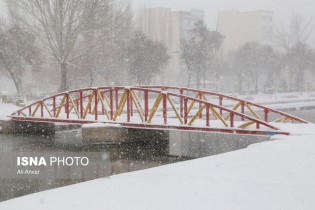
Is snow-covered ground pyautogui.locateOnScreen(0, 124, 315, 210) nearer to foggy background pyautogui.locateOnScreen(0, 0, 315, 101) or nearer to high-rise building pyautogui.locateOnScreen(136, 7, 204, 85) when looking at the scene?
foggy background pyautogui.locateOnScreen(0, 0, 315, 101)

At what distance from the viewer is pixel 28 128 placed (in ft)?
66.6

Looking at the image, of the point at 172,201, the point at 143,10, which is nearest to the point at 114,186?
the point at 172,201

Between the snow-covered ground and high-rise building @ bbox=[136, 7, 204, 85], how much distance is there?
37.0 metres

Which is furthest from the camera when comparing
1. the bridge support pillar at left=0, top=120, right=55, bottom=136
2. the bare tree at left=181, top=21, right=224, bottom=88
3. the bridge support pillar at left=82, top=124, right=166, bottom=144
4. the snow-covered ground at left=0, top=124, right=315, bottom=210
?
the bare tree at left=181, top=21, right=224, bottom=88

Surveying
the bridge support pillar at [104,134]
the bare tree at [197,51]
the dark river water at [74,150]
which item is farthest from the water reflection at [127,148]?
the bare tree at [197,51]

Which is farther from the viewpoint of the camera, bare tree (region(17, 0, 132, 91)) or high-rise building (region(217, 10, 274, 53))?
high-rise building (region(217, 10, 274, 53))

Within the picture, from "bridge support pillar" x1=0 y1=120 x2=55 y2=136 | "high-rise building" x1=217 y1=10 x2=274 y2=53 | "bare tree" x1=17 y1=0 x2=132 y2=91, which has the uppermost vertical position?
"high-rise building" x1=217 y1=10 x2=274 y2=53

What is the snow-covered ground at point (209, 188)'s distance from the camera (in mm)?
6625

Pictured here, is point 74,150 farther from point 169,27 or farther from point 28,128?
point 169,27

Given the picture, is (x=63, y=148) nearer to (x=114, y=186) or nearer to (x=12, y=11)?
(x=114, y=186)

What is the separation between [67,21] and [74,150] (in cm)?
1565

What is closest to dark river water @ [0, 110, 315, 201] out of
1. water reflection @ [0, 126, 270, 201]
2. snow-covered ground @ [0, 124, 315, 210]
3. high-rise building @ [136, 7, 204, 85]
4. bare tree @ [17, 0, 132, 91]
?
water reflection @ [0, 126, 270, 201]

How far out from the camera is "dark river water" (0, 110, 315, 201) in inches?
395

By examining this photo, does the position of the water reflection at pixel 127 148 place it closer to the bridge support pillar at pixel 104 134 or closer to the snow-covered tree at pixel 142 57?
the bridge support pillar at pixel 104 134
